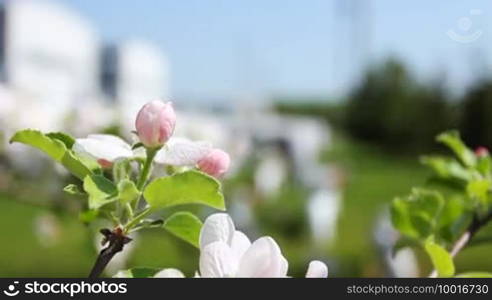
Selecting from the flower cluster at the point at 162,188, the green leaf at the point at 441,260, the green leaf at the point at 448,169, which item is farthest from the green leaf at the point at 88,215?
the green leaf at the point at 448,169

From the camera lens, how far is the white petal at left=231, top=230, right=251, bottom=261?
0.33 m

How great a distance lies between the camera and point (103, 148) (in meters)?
0.34

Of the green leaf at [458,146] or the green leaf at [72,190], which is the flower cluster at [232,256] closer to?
the green leaf at [72,190]

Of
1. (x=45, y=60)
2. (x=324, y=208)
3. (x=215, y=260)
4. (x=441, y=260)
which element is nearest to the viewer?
(x=215, y=260)

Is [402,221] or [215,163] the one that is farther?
[402,221]

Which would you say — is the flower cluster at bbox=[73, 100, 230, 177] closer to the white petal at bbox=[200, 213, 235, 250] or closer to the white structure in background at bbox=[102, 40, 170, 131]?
the white petal at bbox=[200, 213, 235, 250]

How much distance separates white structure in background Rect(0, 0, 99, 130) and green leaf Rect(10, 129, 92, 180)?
0.69 m

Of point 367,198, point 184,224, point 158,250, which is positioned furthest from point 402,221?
point 367,198

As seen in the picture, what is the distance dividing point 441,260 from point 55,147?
0.70 feet

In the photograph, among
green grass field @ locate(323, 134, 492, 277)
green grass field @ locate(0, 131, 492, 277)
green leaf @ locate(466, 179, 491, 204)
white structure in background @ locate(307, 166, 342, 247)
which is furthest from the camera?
white structure in background @ locate(307, 166, 342, 247)

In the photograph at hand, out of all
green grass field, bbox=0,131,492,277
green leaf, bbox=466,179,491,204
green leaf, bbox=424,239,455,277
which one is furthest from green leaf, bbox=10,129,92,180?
green grass field, bbox=0,131,492,277

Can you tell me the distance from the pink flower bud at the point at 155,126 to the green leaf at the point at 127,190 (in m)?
0.02

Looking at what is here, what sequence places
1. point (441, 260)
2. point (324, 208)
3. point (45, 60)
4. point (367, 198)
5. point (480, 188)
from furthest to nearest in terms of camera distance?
point (367, 198), point (324, 208), point (45, 60), point (480, 188), point (441, 260)

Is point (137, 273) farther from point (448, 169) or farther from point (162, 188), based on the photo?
point (448, 169)
